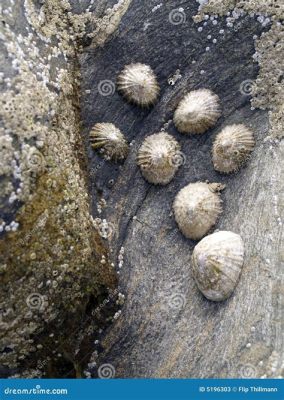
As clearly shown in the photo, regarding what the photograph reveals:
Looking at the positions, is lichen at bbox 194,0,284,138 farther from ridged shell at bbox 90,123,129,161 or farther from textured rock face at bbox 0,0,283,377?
ridged shell at bbox 90,123,129,161

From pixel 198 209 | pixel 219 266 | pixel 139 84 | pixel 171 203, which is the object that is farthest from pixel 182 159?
pixel 219 266

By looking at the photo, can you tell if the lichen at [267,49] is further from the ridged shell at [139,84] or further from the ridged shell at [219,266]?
the ridged shell at [219,266]

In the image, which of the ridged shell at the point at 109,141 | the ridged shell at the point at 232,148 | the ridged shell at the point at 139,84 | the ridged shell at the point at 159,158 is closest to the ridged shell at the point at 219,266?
the ridged shell at the point at 232,148

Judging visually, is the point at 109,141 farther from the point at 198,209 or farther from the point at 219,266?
the point at 219,266

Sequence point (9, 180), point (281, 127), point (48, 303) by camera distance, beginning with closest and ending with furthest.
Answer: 1. point (9, 180)
2. point (48, 303)
3. point (281, 127)

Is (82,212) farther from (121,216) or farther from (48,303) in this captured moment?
(48,303)

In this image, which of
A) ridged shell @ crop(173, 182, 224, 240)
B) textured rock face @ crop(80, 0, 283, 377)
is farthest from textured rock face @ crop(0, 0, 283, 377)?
ridged shell @ crop(173, 182, 224, 240)

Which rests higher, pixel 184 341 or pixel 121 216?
pixel 121 216

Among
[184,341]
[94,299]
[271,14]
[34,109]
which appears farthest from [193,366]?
[271,14]
